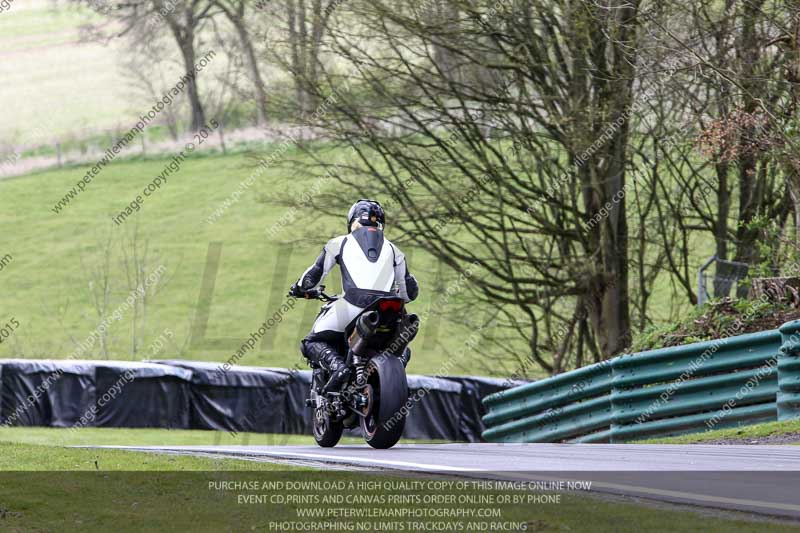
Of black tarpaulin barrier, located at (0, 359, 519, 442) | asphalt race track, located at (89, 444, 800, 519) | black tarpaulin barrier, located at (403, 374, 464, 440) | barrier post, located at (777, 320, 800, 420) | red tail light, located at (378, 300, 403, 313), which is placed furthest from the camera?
black tarpaulin barrier, located at (403, 374, 464, 440)

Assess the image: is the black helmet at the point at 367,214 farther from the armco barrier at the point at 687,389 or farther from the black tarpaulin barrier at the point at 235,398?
the black tarpaulin barrier at the point at 235,398

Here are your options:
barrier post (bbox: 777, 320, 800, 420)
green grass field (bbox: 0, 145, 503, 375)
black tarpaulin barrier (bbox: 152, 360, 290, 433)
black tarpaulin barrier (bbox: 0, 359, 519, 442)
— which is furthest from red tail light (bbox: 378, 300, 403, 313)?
green grass field (bbox: 0, 145, 503, 375)

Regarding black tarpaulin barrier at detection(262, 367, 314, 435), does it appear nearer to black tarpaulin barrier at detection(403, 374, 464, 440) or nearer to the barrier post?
black tarpaulin barrier at detection(403, 374, 464, 440)

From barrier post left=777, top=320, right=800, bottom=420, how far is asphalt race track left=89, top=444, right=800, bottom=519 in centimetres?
180

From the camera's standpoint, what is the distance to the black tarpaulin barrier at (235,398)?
22.2m

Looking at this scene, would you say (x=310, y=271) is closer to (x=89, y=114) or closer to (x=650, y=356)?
(x=650, y=356)

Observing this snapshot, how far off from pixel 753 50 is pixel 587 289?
19.9 feet

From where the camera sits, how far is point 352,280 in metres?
10.5

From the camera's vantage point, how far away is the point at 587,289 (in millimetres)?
22625

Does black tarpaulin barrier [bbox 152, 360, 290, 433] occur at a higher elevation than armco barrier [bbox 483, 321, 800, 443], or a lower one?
lower

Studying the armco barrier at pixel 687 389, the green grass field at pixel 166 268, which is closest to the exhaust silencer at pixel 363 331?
the armco barrier at pixel 687 389

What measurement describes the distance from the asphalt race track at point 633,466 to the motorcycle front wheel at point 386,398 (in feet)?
0.53

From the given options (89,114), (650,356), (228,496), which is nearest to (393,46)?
(650,356)

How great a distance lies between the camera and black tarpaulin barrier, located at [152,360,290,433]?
22.2 meters
